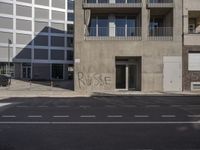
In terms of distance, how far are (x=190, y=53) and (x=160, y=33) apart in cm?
340

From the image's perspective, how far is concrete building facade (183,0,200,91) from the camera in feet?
98.1

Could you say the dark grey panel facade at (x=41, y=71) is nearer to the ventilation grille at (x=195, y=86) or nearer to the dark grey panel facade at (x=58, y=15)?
the dark grey panel facade at (x=58, y=15)

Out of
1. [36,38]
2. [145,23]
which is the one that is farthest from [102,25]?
[36,38]

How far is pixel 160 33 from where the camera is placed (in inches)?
1239

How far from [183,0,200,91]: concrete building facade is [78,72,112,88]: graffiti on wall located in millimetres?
6952

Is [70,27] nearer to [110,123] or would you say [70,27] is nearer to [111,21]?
[111,21]

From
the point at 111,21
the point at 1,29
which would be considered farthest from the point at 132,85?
the point at 1,29

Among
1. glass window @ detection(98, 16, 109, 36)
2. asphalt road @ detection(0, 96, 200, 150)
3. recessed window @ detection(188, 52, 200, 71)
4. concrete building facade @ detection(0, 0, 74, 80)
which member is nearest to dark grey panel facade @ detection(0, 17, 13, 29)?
concrete building facade @ detection(0, 0, 74, 80)

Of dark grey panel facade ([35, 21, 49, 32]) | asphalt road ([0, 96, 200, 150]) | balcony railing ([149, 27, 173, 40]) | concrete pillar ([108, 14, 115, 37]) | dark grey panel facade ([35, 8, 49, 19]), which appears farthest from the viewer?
dark grey panel facade ([35, 21, 49, 32])

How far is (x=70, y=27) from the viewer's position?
76.0 m

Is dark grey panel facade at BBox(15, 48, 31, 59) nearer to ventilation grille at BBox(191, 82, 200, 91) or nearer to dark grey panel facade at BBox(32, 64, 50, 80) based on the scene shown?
dark grey panel facade at BBox(32, 64, 50, 80)

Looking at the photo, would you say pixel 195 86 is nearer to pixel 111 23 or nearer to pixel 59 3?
pixel 111 23

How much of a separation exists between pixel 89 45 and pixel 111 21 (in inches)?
145

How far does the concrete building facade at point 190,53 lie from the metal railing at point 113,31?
4684 millimetres
